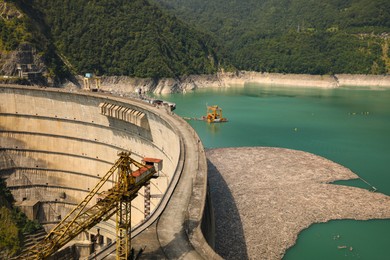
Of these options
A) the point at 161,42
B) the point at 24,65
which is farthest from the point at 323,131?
the point at 161,42

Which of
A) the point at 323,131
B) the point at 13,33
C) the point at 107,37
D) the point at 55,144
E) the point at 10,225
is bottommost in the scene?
the point at 10,225

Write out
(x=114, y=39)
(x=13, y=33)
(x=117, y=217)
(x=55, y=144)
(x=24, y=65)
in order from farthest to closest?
(x=114, y=39) < (x=24, y=65) < (x=13, y=33) < (x=55, y=144) < (x=117, y=217)

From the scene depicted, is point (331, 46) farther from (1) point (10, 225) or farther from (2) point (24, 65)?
(1) point (10, 225)

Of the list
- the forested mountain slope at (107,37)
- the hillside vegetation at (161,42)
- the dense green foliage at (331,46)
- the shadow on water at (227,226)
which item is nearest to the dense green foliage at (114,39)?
the forested mountain slope at (107,37)

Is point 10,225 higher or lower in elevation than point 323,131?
lower

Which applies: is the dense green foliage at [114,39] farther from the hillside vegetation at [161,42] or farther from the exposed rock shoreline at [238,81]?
the exposed rock shoreline at [238,81]

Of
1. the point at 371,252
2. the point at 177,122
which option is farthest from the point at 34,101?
the point at 371,252

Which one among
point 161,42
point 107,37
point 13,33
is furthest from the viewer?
point 161,42

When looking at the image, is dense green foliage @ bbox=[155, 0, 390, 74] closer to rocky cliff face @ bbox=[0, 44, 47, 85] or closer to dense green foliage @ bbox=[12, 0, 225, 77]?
dense green foliage @ bbox=[12, 0, 225, 77]
